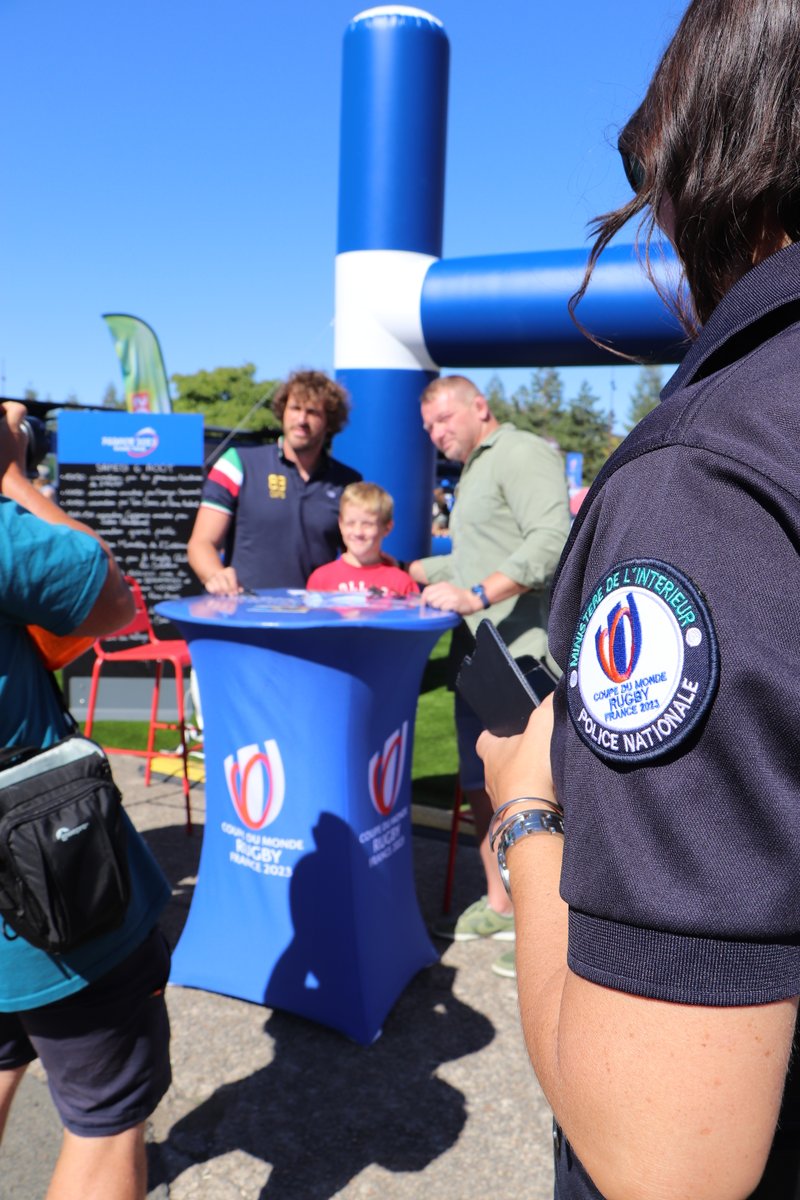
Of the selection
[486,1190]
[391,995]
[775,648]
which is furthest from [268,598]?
[775,648]

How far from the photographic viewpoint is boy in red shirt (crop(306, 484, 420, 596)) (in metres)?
3.93

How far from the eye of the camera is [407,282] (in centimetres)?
558

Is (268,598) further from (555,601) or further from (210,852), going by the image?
(555,601)

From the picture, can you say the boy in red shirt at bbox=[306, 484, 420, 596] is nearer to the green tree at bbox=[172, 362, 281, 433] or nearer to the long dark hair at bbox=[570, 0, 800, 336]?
the long dark hair at bbox=[570, 0, 800, 336]

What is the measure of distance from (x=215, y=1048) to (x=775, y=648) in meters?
2.70

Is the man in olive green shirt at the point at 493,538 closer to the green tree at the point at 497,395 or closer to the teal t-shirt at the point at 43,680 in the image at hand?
the teal t-shirt at the point at 43,680

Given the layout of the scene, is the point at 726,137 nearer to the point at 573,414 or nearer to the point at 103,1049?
the point at 103,1049

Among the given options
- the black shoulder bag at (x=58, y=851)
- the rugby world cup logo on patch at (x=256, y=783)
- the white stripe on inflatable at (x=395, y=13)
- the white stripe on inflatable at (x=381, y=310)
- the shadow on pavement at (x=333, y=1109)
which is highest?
→ the white stripe on inflatable at (x=395, y=13)

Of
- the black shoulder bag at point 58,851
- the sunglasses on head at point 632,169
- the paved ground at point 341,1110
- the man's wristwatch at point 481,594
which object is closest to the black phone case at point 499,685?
the sunglasses on head at point 632,169

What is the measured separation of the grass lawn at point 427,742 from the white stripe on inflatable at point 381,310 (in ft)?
6.99

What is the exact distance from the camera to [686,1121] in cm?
55

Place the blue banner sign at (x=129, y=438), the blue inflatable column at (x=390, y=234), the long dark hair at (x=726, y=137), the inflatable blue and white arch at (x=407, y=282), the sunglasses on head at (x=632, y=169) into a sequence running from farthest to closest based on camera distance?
the blue banner sign at (x=129, y=438)
the blue inflatable column at (x=390, y=234)
the inflatable blue and white arch at (x=407, y=282)
the sunglasses on head at (x=632, y=169)
the long dark hair at (x=726, y=137)

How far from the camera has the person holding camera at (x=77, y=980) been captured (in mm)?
1494

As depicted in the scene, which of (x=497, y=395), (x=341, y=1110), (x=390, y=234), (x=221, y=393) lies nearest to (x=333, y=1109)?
(x=341, y=1110)
